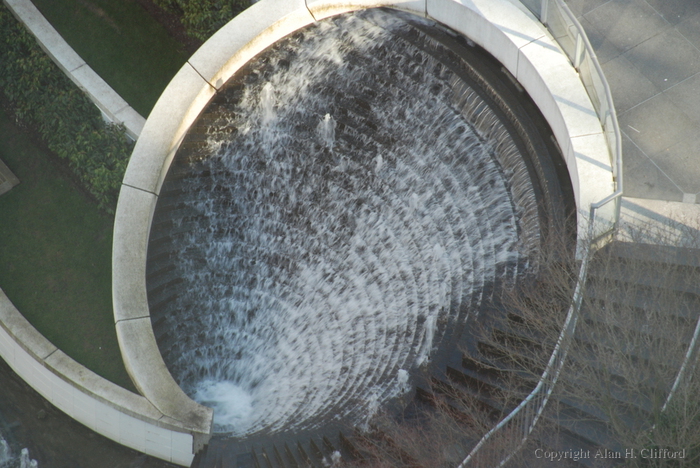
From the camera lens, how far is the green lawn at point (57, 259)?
1608 cm

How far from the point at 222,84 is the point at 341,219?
426cm

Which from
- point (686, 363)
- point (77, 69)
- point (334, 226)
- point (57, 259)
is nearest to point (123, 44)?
point (77, 69)

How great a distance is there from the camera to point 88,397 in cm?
1525

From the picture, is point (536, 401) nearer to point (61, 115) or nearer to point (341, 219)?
point (341, 219)

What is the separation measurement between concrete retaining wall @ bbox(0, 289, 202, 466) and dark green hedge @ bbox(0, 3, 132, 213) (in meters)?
3.46

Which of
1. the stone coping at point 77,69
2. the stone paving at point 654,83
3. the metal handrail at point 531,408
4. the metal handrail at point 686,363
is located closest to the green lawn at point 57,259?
the stone coping at point 77,69

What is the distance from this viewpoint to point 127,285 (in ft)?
50.3

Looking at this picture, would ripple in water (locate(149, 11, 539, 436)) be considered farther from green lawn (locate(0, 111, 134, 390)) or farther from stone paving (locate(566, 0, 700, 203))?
stone paving (locate(566, 0, 700, 203))

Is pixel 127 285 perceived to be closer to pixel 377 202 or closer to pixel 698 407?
pixel 377 202

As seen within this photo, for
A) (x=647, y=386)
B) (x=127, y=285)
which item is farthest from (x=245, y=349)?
(x=647, y=386)

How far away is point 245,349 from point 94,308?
343cm

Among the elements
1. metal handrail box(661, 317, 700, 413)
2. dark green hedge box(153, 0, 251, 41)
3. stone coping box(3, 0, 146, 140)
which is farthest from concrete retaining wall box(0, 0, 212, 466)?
metal handrail box(661, 317, 700, 413)

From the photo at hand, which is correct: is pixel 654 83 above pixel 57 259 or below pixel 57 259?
above

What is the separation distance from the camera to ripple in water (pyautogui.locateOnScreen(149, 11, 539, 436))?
1494 centimetres
